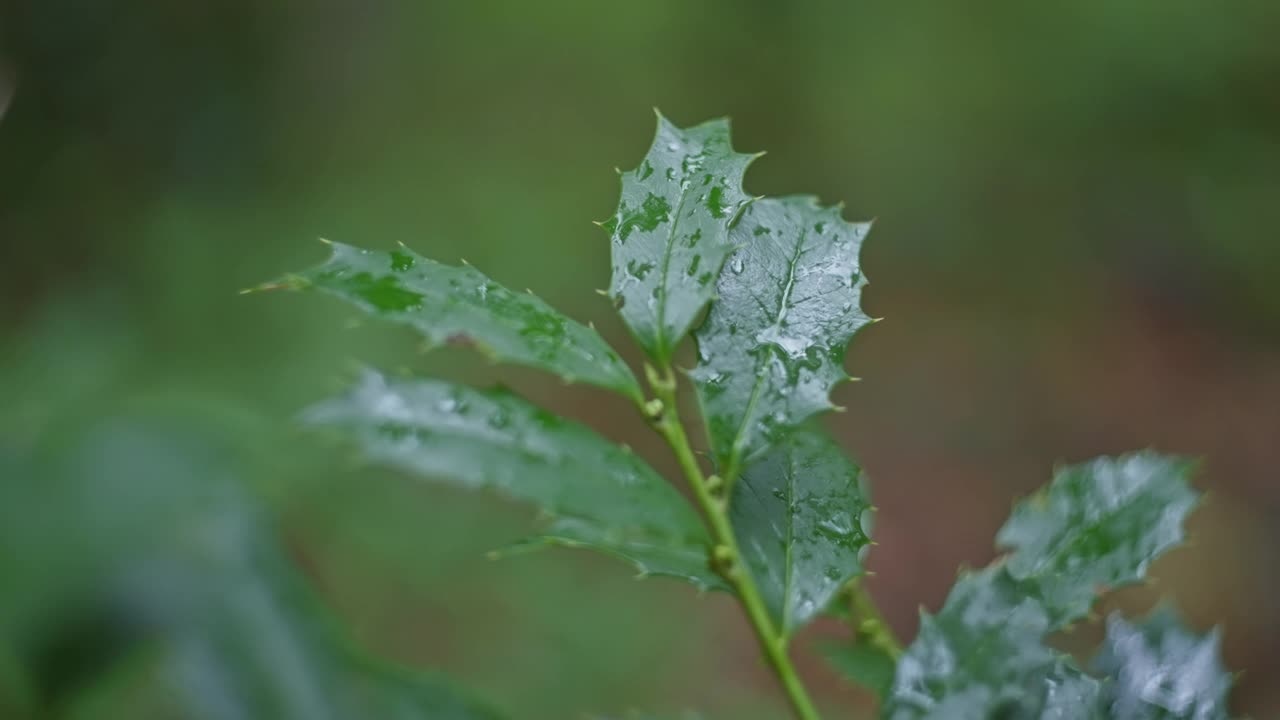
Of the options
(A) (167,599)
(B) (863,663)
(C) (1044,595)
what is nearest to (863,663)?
(B) (863,663)

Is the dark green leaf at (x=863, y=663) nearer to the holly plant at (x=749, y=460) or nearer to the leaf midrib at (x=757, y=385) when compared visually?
the holly plant at (x=749, y=460)

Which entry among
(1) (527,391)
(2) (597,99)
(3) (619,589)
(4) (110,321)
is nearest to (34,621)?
(4) (110,321)

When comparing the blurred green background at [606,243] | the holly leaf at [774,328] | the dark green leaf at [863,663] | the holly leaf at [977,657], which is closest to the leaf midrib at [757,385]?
the holly leaf at [774,328]

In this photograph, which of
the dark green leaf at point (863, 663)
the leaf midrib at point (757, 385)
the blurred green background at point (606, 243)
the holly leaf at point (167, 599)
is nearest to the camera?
the leaf midrib at point (757, 385)

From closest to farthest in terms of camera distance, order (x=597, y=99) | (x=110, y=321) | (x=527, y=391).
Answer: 1. (x=110, y=321)
2. (x=527, y=391)
3. (x=597, y=99)

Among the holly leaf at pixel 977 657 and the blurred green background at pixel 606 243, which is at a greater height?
the blurred green background at pixel 606 243

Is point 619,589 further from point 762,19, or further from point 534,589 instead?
point 762,19

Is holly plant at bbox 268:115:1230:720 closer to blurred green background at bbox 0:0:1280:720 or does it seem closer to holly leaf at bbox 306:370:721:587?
holly leaf at bbox 306:370:721:587
